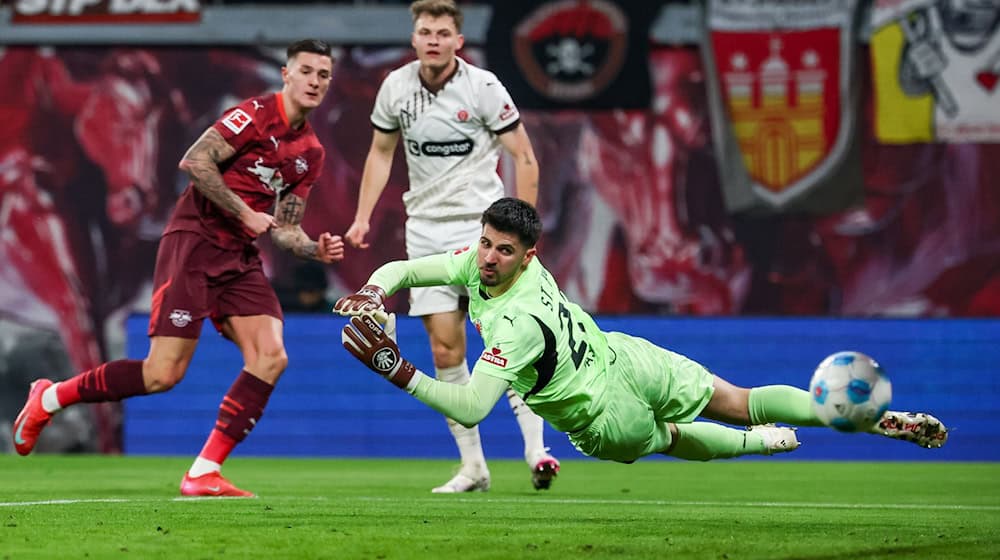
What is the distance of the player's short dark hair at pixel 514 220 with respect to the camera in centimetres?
537

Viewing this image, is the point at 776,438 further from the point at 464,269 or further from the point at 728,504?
the point at 464,269

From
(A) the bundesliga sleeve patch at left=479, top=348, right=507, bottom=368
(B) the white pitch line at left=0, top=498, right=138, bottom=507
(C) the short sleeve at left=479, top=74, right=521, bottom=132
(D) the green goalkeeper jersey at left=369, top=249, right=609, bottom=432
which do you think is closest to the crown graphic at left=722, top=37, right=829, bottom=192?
(C) the short sleeve at left=479, top=74, right=521, bottom=132

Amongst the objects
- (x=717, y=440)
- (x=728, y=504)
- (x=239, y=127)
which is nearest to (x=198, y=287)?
(x=239, y=127)

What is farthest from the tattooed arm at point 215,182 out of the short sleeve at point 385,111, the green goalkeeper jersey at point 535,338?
the green goalkeeper jersey at point 535,338

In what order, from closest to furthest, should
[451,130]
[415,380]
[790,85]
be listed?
[415,380] → [451,130] → [790,85]

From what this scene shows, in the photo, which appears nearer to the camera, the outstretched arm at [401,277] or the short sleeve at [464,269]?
the outstretched arm at [401,277]

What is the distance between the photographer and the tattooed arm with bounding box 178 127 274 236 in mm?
6875

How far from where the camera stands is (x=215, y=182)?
22.7 feet

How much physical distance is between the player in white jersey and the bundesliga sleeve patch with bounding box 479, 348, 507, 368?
247cm

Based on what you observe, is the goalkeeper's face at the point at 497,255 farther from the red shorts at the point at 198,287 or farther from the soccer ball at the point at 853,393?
the red shorts at the point at 198,287

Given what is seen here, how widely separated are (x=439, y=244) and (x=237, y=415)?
1444 millimetres

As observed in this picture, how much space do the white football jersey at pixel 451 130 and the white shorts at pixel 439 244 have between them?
2.0 inches

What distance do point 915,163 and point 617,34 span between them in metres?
2.77

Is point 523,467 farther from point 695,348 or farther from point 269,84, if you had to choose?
point 269,84
